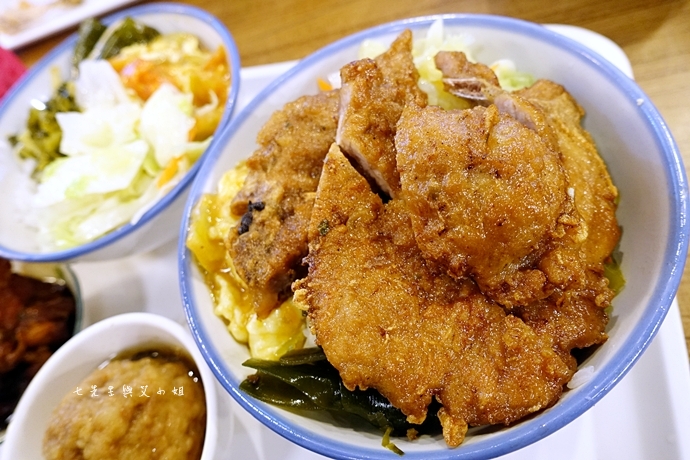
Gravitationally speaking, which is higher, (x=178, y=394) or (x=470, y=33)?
(x=470, y=33)

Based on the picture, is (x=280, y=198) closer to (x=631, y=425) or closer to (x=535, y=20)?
(x=631, y=425)

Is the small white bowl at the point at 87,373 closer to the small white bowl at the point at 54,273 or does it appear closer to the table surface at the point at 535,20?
the small white bowl at the point at 54,273

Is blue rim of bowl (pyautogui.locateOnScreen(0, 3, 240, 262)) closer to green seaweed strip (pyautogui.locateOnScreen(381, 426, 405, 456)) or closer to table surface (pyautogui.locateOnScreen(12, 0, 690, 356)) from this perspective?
table surface (pyautogui.locateOnScreen(12, 0, 690, 356))

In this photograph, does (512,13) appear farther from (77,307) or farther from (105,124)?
(77,307)

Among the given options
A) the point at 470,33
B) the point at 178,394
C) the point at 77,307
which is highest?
the point at 470,33

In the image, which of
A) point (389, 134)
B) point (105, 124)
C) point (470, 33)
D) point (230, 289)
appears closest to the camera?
point (389, 134)

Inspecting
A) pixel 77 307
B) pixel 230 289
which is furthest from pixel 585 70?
pixel 77 307
